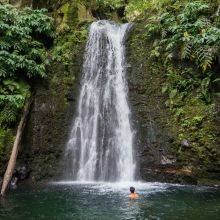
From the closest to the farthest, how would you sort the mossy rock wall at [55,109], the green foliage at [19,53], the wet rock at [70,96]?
the mossy rock wall at [55,109] → the green foliage at [19,53] → the wet rock at [70,96]

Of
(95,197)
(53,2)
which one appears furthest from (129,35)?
(95,197)

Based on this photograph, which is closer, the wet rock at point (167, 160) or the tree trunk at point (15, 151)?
the tree trunk at point (15, 151)

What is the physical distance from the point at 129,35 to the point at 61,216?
29.3 feet

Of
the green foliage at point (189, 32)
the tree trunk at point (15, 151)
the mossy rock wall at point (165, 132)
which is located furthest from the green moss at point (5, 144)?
the green foliage at point (189, 32)

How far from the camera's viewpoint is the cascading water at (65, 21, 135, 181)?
1227 cm

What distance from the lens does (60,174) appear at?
491 inches

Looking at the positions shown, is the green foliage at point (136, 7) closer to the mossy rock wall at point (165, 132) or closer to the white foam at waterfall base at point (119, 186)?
the mossy rock wall at point (165, 132)

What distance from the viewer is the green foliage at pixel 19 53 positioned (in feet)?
42.2

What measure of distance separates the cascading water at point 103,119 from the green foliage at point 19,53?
1877mm

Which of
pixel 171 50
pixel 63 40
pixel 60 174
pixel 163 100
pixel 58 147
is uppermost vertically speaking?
pixel 63 40

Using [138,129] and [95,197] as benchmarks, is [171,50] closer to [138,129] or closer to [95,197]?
[138,129]

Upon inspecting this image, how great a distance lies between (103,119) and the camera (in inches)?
522

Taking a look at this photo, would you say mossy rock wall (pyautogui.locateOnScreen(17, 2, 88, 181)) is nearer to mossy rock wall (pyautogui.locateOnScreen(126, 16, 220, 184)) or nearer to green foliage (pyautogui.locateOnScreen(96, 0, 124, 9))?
mossy rock wall (pyautogui.locateOnScreen(126, 16, 220, 184))

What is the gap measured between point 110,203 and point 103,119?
4833mm
